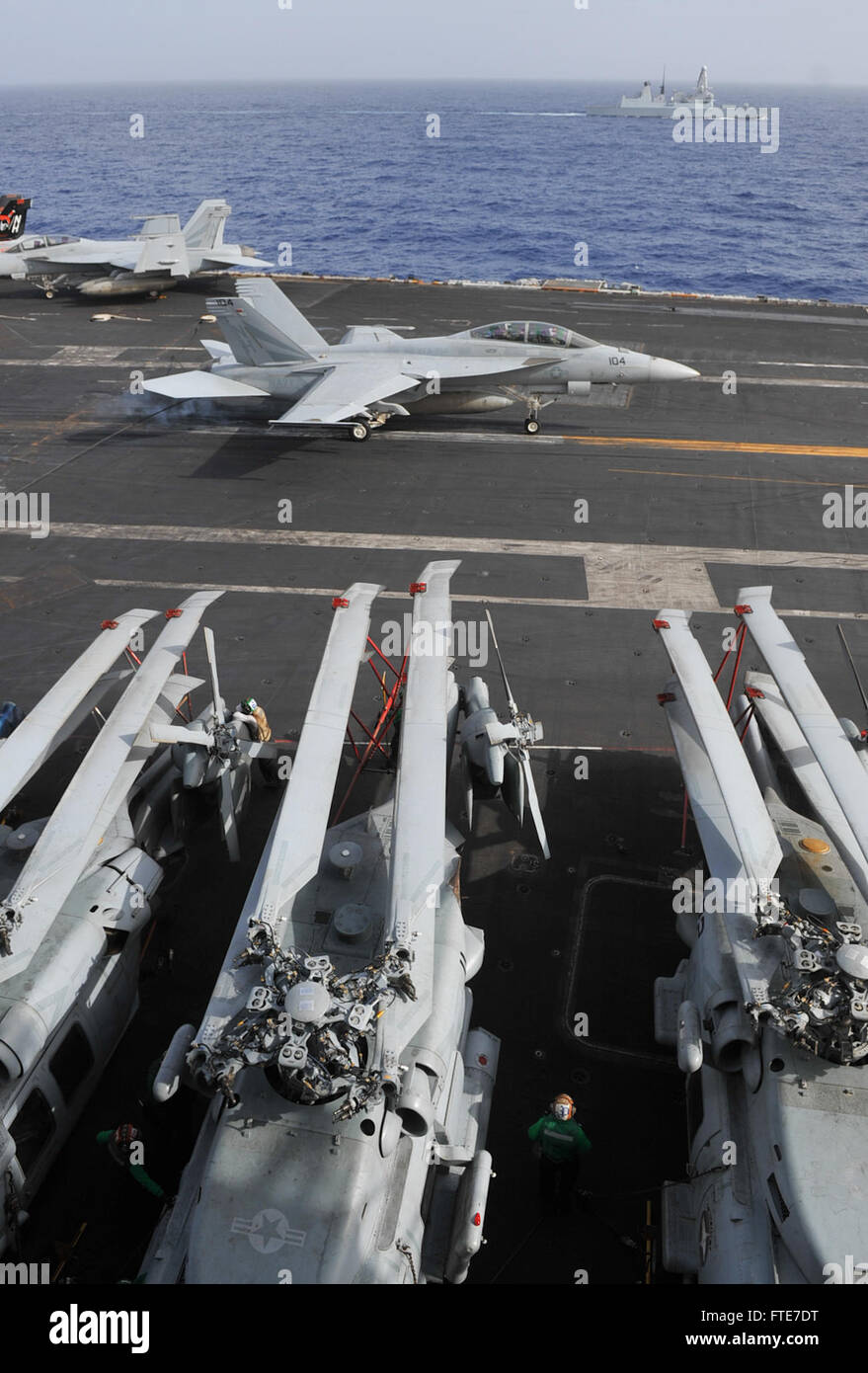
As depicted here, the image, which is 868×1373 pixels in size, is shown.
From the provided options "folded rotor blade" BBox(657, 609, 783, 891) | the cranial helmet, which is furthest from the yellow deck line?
the cranial helmet

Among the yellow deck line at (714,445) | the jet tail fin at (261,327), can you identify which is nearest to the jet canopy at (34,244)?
the jet tail fin at (261,327)

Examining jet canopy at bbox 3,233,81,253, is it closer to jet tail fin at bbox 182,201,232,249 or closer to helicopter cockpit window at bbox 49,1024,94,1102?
jet tail fin at bbox 182,201,232,249

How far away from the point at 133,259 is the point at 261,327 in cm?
2283

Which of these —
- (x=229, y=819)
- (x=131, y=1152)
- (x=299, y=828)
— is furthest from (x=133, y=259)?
(x=131, y=1152)

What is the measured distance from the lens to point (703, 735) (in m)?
12.3

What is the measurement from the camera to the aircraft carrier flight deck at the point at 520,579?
39.0ft

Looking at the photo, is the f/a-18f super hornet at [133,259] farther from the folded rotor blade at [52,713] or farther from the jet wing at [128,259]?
the folded rotor blade at [52,713]

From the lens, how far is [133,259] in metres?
52.3

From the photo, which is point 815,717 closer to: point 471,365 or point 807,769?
point 807,769

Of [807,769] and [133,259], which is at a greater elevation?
[133,259]

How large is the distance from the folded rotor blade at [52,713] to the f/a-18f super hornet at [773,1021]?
327 inches

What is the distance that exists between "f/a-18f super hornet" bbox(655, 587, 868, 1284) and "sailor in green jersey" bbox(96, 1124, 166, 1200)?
18.4 feet

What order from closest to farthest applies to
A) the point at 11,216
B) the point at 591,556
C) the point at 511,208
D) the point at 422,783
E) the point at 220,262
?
the point at 422,783, the point at 591,556, the point at 220,262, the point at 11,216, the point at 511,208
